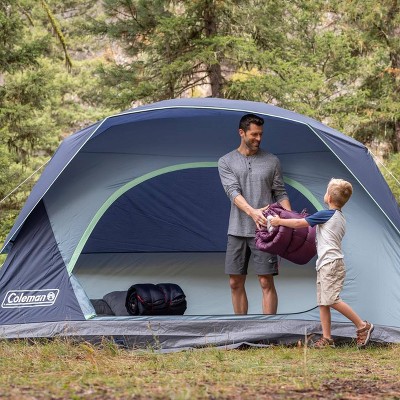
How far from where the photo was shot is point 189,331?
4883 mm

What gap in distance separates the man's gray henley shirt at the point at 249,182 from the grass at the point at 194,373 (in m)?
0.95

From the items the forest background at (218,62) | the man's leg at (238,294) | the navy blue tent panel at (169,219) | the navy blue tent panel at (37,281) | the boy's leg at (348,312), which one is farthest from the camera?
the forest background at (218,62)

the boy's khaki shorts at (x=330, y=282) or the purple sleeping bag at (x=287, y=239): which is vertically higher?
the purple sleeping bag at (x=287, y=239)

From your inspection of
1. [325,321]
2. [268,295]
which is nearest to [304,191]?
[268,295]

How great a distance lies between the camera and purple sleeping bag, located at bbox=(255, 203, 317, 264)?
4891mm

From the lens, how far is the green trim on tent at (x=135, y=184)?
5334mm

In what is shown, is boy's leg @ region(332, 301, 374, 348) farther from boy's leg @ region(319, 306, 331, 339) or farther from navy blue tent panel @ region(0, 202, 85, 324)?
navy blue tent panel @ region(0, 202, 85, 324)

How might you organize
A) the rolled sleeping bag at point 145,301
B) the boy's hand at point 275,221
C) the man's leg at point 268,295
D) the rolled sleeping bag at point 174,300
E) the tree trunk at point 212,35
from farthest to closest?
the tree trunk at point 212,35 < the rolled sleeping bag at point 174,300 < the rolled sleeping bag at point 145,301 < the man's leg at point 268,295 < the boy's hand at point 275,221

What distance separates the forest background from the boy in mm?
4973

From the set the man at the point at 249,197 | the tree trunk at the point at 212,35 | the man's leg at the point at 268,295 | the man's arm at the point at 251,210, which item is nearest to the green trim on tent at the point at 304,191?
the man at the point at 249,197

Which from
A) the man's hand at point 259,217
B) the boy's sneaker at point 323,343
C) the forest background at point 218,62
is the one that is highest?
the forest background at point 218,62

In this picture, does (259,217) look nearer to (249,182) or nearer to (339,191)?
(249,182)

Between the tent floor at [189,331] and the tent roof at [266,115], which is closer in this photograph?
the tent floor at [189,331]

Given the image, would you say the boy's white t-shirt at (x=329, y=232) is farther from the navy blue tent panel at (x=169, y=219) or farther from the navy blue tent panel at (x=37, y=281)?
the navy blue tent panel at (x=169, y=219)
